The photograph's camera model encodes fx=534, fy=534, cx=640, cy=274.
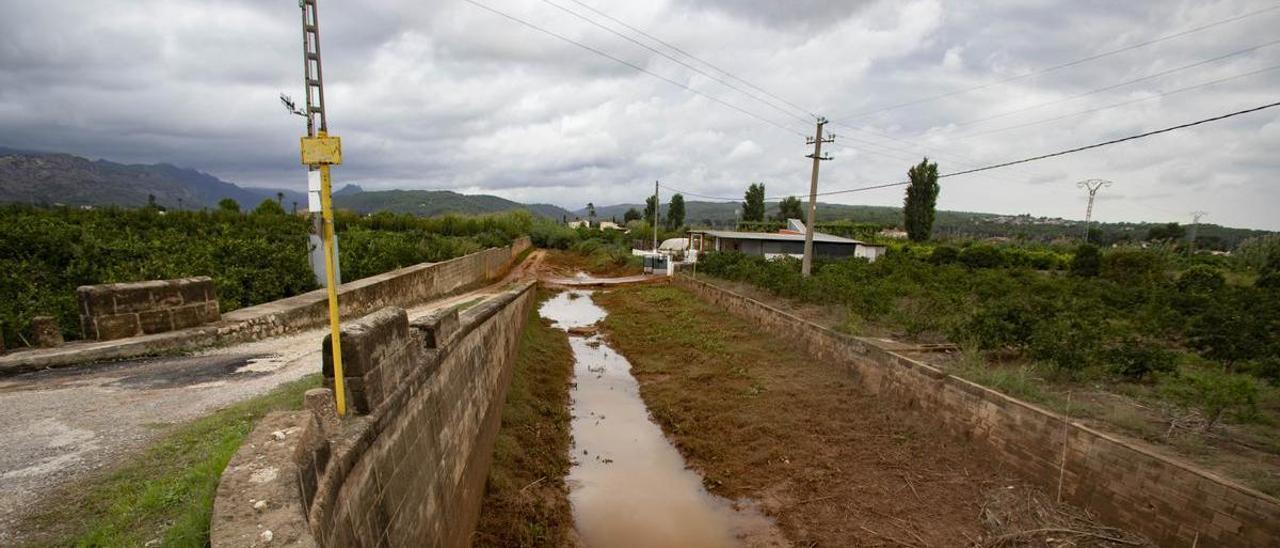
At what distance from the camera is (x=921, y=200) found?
5109cm

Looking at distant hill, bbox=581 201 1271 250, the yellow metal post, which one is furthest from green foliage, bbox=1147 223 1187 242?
the yellow metal post

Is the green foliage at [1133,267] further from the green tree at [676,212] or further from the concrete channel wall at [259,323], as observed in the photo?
the green tree at [676,212]

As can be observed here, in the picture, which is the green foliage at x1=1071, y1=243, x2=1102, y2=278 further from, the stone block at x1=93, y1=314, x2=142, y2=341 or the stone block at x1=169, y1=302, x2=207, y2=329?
the stone block at x1=93, y1=314, x2=142, y2=341

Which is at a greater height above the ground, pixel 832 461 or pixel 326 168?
pixel 326 168

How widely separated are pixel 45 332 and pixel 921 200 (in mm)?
56732

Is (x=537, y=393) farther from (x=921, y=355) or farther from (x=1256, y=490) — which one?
(x=1256, y=490)

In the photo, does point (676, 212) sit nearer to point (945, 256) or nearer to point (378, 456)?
point (945, 256)

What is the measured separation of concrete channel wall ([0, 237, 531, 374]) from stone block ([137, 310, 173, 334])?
155 mm

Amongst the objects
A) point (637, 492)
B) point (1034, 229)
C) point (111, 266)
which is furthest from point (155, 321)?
point (1034, 229)

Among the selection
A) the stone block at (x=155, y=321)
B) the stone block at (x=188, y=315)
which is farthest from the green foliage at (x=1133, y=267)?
the stone block at (x=155, y=321)

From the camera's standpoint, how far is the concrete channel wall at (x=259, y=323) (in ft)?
19.9

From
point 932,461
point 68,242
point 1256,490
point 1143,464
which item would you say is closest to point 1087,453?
point 1143,464

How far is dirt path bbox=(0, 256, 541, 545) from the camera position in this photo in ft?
11.7

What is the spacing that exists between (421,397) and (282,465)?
2.51m
